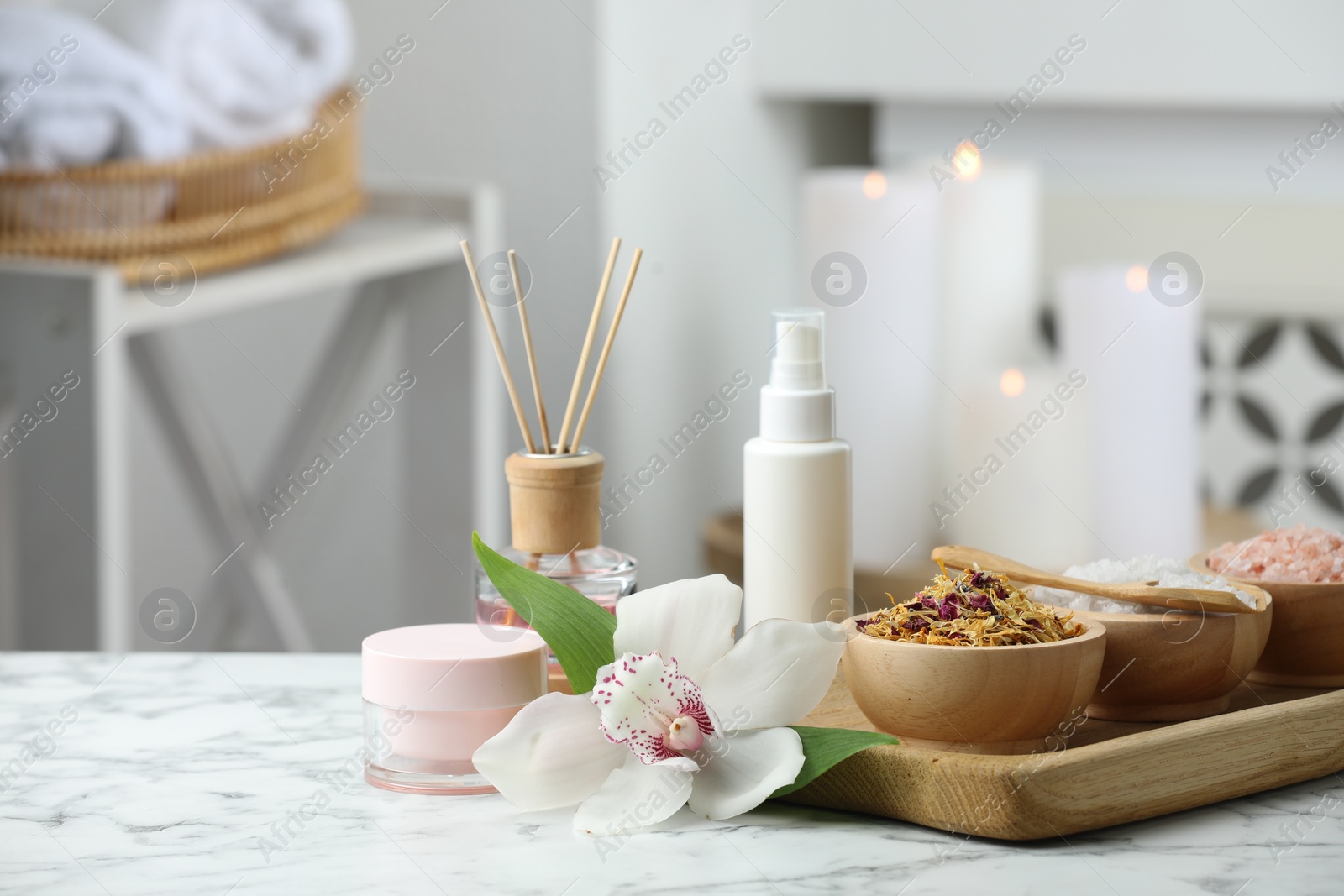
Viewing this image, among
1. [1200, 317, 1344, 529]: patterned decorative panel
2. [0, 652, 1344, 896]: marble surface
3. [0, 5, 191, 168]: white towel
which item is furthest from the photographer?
[1200, 317, 1344, 529]: patterned decorative panel

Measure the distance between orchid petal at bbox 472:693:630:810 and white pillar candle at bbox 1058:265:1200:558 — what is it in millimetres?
628

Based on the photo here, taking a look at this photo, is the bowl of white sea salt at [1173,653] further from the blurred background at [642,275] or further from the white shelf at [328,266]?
the white shelf at [328,266]

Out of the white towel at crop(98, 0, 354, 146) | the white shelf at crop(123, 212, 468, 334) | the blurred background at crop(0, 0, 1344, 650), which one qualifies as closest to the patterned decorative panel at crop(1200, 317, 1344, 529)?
the blurred background at crop(0, 0, 1344, 650)

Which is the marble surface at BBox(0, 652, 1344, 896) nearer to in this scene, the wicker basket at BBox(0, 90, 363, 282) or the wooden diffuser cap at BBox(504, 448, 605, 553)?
the wooden diffuser cap at BBox(504, 448, 605, 553)

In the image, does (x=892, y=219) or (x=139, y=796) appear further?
(x=892, y=219)

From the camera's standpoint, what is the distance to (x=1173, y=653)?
46 centimetres

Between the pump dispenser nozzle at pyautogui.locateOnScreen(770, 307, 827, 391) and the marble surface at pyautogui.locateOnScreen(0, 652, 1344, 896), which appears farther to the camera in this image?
the pump dispenser nozzle at pyautogui.locateOnScreen(770, 307, 827, 391)

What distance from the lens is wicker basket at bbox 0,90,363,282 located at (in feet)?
2.85

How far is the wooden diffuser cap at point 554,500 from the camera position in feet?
1.68

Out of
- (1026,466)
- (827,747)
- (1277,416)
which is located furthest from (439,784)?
(1277,416)

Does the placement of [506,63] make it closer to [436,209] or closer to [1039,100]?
[436,209]

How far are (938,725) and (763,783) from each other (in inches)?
2.3

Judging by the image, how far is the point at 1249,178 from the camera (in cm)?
118

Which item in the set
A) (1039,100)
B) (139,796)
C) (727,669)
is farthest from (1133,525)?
(139,796)
